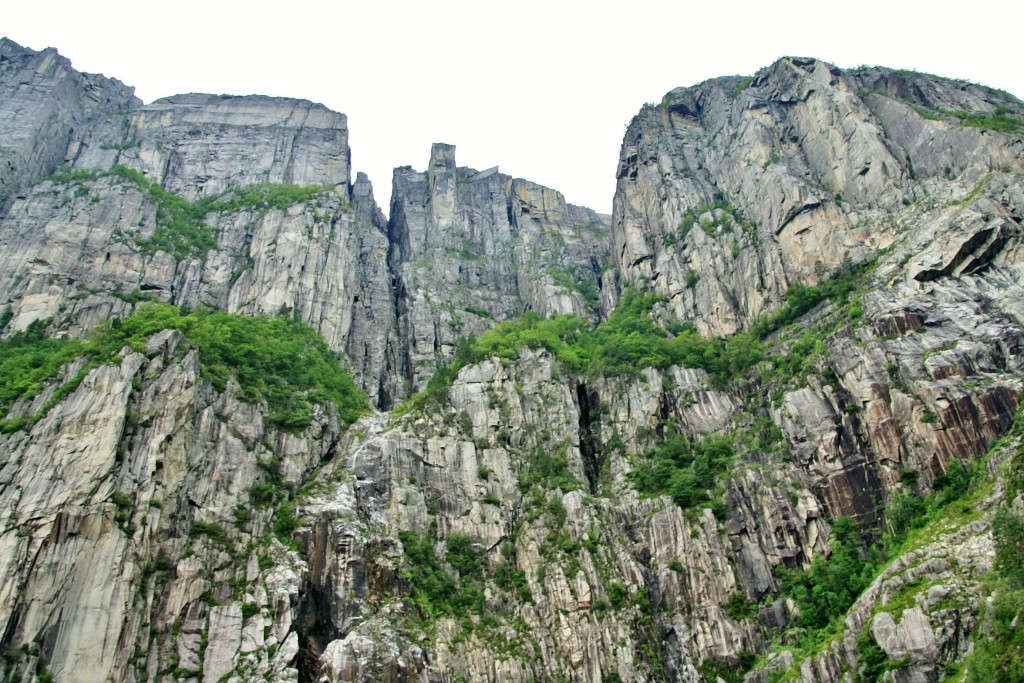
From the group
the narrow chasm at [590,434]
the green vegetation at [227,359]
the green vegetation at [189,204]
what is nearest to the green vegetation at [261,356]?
the green vegetation at [227,359]

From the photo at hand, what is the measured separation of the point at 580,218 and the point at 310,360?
1959 inches

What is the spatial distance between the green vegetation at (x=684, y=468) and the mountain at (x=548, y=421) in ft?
0.97

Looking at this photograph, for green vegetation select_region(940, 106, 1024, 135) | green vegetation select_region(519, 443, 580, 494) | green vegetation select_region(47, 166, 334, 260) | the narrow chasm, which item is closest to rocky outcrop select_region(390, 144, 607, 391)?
green vegetation select_region(47, 166, 334, 260)

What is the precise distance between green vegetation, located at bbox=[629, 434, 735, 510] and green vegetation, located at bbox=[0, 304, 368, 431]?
80.3 ft

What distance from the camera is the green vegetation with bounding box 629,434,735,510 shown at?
53781 mm

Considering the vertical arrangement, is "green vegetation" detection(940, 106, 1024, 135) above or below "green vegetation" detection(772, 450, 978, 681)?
above

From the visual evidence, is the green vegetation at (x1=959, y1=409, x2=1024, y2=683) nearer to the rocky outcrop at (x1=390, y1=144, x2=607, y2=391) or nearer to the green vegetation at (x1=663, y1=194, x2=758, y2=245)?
the green vegetation at (x1=663, y1=194, x2=758, y2=245)

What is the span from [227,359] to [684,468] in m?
36.6

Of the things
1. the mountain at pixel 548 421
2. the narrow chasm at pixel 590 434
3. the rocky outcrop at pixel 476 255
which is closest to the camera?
the mountain at pixel 548 421

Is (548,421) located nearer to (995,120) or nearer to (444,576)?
(444,576)

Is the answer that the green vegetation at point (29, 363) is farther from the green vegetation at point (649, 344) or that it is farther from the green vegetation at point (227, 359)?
the green vegetation at point (649, 344)

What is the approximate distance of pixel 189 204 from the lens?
88062 millimetres

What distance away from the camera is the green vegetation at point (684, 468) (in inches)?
2117

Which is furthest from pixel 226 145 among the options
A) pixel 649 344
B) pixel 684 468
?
pixel 684 468
